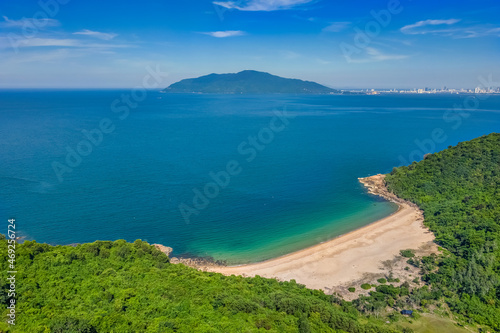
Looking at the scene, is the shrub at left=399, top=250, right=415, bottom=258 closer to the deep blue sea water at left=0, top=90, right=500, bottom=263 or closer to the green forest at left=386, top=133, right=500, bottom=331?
the green forest at left=386, top=133, right=500, bottom=331

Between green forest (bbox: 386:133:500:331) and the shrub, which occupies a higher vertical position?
green forest (bbox: 386:133:500:331)

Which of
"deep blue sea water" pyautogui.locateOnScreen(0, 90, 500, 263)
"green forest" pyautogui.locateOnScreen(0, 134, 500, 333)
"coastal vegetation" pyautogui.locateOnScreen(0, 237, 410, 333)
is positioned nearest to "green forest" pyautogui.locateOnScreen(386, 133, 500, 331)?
"green forest" pyautogui.locateOnScreen(0, 134, 500, 333)

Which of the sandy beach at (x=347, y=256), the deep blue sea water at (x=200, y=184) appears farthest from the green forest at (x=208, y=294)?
the deep blue sea water at (x=200, y=184)

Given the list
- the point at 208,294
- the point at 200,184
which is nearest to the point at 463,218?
the point at 208,294

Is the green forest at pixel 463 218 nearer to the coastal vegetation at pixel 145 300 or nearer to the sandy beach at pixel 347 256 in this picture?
the sandy beach at pixel 347 256

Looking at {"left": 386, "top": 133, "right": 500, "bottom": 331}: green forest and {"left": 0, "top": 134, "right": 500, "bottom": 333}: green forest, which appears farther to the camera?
{"left": 386, "top": 133, "right": 500, "bottom": 331}: green forest

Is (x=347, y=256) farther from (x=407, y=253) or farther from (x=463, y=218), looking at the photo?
(x=463, y=218)
